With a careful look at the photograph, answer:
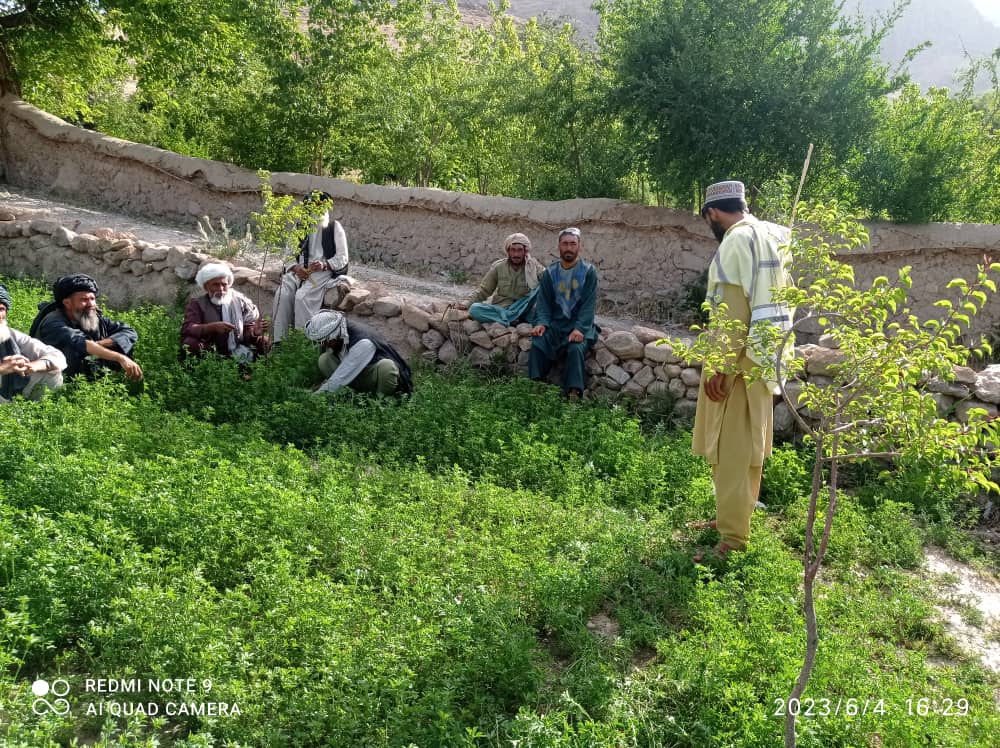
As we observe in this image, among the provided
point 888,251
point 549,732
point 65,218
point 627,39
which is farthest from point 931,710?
point 65,218

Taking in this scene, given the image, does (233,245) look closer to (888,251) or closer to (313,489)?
(313,489)

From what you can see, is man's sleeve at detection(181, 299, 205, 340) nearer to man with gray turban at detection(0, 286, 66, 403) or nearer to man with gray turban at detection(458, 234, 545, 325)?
man with gray turban at detection(0, 286, 66, 403)

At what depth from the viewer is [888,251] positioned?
7836mm

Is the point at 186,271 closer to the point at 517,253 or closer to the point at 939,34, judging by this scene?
the point at 517,253

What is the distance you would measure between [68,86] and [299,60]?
174 inches

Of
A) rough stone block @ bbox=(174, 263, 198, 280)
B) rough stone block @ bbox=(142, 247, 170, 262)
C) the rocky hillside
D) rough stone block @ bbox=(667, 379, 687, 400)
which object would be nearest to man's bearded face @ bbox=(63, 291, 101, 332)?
rough stone block @ bbox=(174, 263, 198, 280)

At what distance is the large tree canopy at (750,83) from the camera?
26.4ft

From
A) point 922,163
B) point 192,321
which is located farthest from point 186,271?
point 922,163

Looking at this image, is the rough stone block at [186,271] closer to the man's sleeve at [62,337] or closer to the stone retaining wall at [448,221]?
the man's sleeve at [62,337]

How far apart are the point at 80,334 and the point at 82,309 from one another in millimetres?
216

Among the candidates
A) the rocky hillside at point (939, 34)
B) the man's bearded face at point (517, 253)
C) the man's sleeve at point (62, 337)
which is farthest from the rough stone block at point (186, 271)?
the rocky hillside at point (939, 34)

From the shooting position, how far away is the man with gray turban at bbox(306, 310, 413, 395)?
19.5 feet

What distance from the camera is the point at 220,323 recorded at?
20.7ft

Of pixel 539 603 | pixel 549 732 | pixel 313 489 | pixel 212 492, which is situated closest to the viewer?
pixel 549 732
